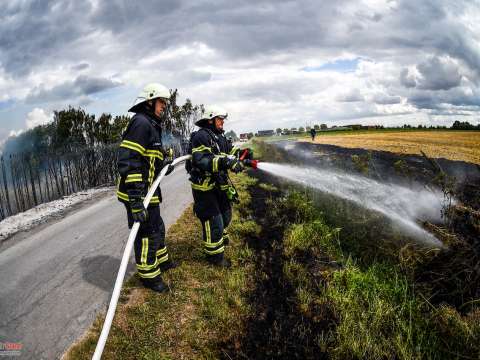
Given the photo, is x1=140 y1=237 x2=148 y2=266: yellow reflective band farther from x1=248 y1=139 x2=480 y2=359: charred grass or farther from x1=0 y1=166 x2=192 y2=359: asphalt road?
x1=248 y1=139 x2=480 y2=359: charred grass

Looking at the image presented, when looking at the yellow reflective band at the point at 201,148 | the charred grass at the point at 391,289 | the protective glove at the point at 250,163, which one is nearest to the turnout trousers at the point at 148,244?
the yellow reflective band at the point at 201,148

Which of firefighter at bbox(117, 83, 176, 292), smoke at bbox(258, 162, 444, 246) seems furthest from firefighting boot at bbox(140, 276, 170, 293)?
smoke at bbox(258, 162, 444, 246)

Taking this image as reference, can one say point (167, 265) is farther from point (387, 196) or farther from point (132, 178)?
point (387, 196)

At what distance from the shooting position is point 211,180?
483cm

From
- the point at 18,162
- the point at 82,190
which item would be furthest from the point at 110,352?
the point at 82,190

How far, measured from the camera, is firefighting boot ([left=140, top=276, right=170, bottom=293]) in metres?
4.27

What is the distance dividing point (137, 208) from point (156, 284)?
3.80 feet

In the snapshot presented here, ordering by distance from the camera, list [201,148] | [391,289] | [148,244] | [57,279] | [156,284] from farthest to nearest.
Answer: [57,279] → [201,148] → [391,289] → [156,284] → [148,244]

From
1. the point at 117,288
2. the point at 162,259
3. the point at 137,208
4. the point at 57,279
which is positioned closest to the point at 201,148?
the point at 137,208

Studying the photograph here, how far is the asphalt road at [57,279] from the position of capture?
11.7ft

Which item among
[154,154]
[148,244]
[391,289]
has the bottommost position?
[391,289]

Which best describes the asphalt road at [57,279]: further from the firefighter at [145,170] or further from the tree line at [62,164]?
the tree line at [62,164]

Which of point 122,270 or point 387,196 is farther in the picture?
point 387,196

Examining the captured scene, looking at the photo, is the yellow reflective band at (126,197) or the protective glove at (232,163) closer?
the yellow reflective band at (126,197)
